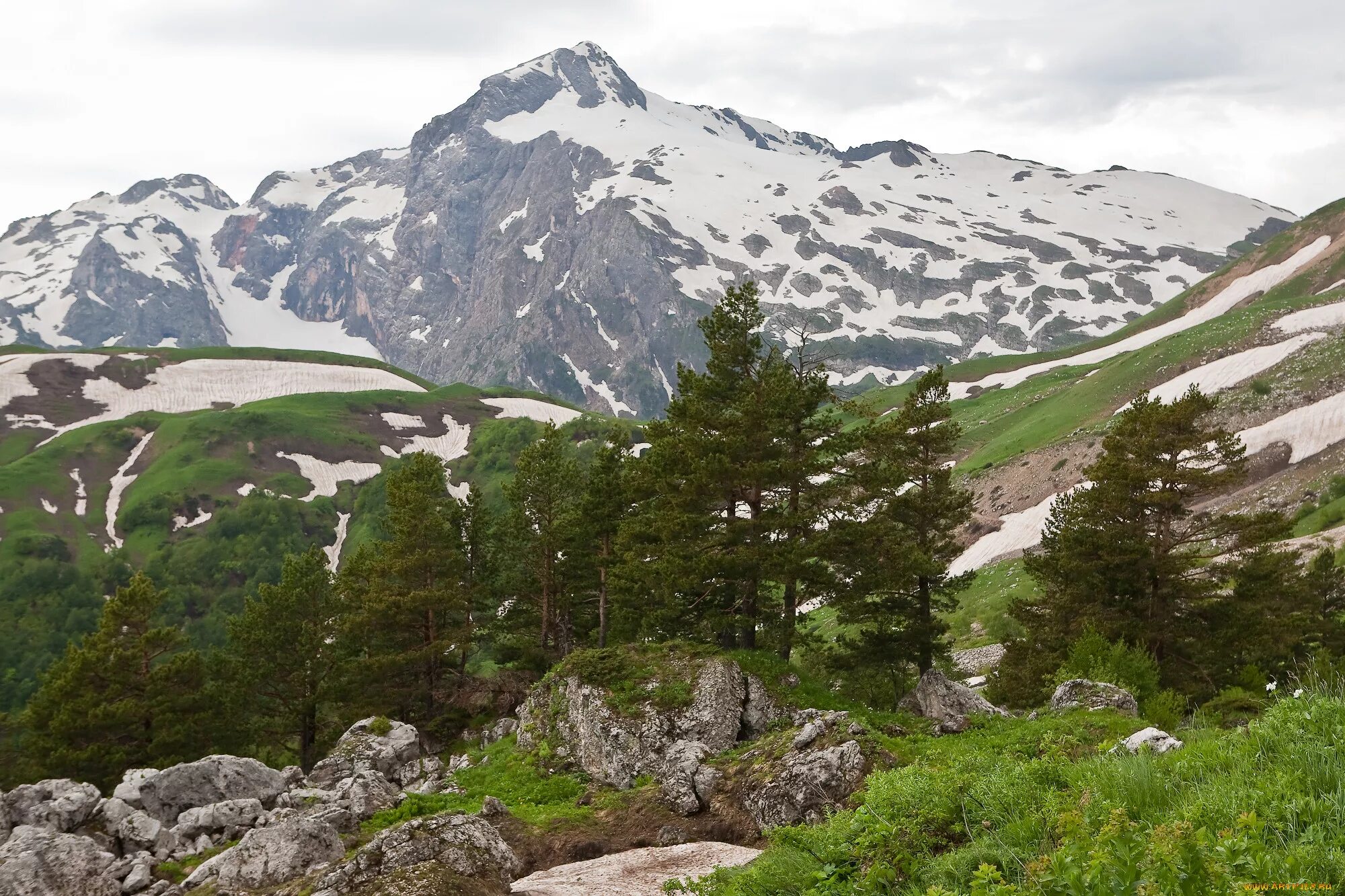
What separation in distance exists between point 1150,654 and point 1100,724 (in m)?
12.6

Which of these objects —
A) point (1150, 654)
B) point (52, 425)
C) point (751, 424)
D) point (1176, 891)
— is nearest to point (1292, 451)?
point (1150, 654)

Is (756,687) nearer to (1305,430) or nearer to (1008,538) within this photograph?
(1008,538)

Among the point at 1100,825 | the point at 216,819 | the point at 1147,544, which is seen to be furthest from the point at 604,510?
the point at 1100,825

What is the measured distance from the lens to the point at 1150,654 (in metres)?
29.5

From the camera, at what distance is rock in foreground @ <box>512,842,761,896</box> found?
1627 centimetres

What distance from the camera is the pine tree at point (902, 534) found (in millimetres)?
29828

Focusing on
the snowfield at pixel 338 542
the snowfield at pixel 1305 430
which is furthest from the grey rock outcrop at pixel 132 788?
the snowfield at pixel 338 542

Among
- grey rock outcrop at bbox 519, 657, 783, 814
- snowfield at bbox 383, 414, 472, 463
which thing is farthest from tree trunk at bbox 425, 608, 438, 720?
snowfield at bbox 383, 414, 472, 463

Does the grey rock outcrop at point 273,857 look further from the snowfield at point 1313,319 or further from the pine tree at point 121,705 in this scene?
the snowfield at point 1313,319

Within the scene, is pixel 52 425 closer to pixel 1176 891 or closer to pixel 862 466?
pixel 862 466

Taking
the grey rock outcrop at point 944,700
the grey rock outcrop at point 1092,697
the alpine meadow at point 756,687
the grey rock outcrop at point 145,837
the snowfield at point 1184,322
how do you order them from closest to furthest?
the alpine meadow at point 756,687 < the grey rock outcrop at point 1092,697 < the grey rock outcrop at point 145,837 < the grey rock outcrop at point 944,700 < the snowfield at point 1184,322

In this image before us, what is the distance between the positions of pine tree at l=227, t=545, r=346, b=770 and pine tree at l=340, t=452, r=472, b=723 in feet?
5.70

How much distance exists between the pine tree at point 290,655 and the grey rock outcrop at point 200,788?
14529 millimetres

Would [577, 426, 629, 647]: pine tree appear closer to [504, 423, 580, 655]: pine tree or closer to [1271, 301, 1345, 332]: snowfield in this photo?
[504, 423, 580, 655]: pine tree
